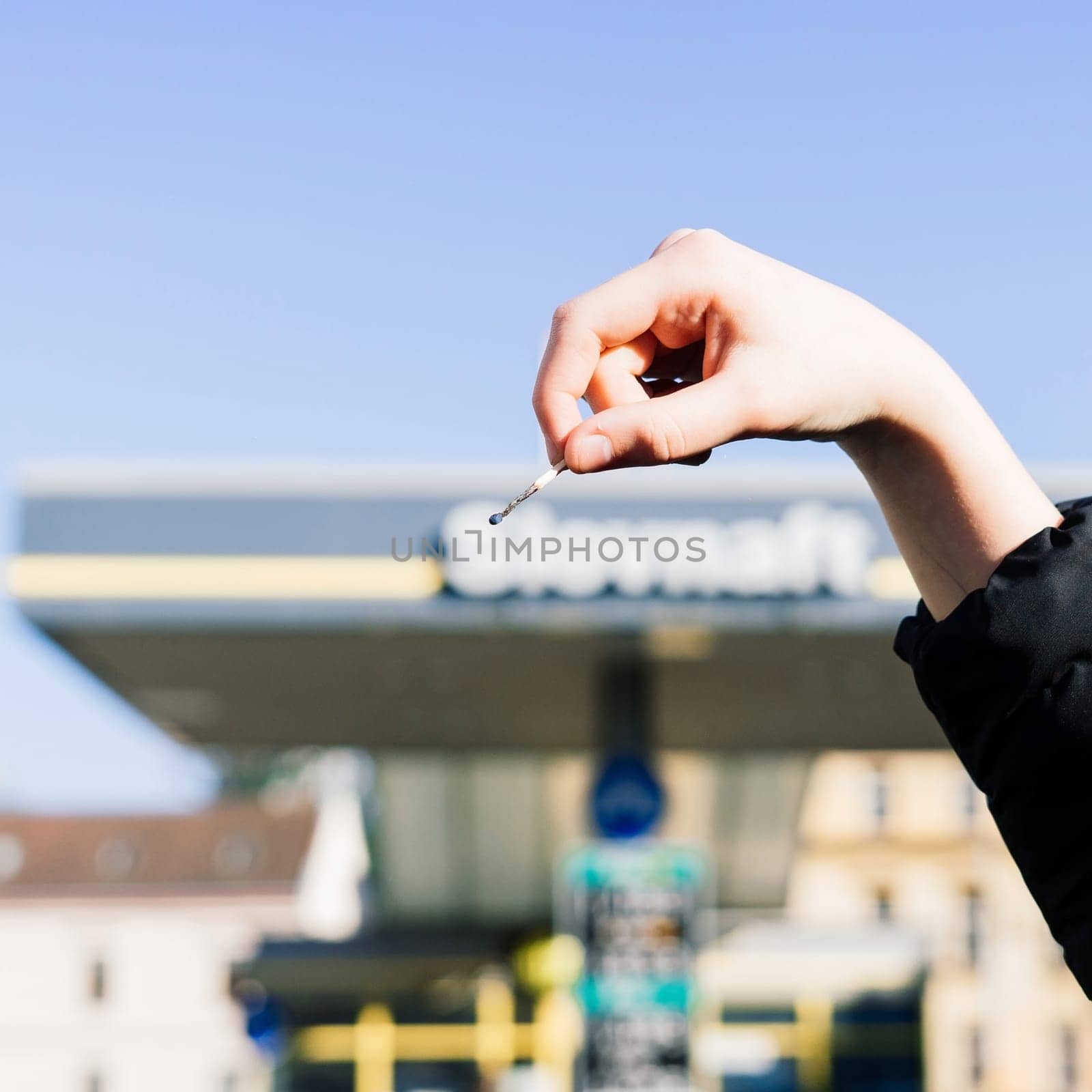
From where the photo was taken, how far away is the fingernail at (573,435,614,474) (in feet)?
3.81

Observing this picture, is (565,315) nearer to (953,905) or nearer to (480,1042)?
(480,1042)

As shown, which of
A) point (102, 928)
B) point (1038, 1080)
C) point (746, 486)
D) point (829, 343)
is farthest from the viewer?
point (102, 928)

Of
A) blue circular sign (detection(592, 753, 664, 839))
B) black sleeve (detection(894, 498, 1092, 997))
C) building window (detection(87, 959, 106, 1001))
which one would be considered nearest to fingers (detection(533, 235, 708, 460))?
black sleeve (detection(894, 498, 1092, 997))

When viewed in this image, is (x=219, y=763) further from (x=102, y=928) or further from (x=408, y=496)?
(x=408, y=496)

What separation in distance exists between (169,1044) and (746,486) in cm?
3238

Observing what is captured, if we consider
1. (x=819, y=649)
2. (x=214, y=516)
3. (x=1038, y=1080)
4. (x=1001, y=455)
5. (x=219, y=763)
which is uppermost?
(x=219, y=763)

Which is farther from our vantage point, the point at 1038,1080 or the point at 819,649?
the point at 1038,1080

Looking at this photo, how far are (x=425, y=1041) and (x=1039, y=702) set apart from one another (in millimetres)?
25332

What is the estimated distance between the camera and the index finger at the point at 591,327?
1.24m

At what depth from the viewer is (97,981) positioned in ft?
127

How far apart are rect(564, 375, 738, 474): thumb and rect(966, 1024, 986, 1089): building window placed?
38563 mm

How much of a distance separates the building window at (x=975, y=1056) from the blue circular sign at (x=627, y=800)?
1108 inches

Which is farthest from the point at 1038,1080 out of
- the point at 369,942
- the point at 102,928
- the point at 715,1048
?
the point at 102,928

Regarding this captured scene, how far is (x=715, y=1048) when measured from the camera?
2750 centimetres
